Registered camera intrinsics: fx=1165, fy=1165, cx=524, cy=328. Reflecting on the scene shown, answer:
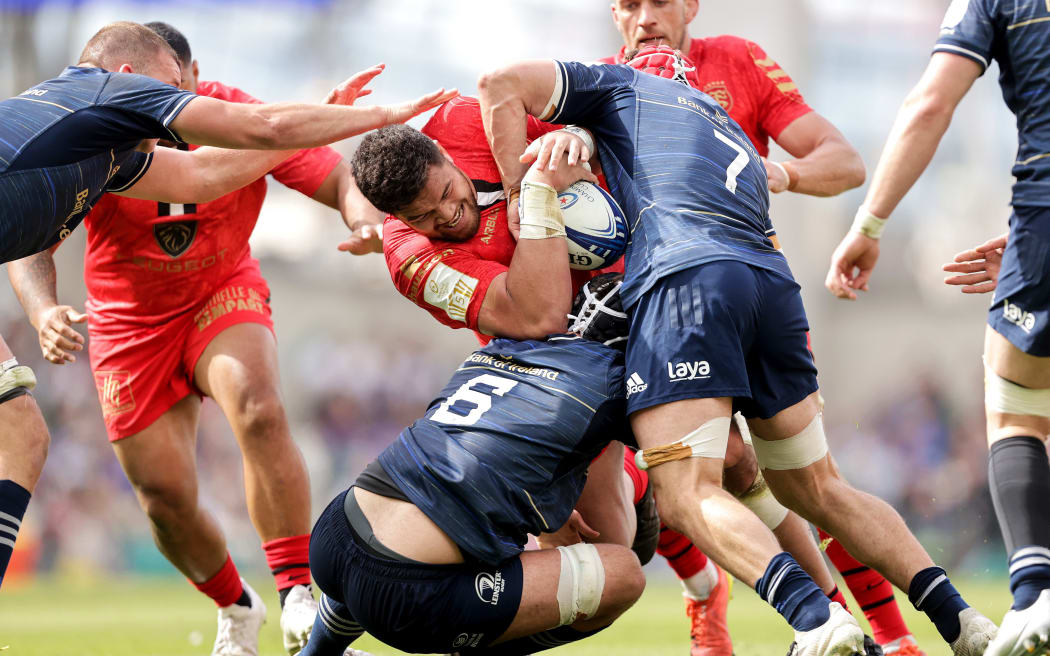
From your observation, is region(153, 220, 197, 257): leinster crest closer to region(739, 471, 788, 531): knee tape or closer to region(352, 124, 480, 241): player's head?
region(352, 124, 480, 241): player's head

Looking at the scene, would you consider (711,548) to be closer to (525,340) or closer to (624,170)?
(525,340)

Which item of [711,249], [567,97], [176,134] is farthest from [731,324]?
[176,134]

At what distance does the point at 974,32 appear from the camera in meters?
3.94

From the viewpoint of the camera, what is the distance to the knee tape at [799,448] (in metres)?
4.06

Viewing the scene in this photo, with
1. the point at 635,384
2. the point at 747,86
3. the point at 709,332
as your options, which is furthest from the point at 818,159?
the point at 635,384

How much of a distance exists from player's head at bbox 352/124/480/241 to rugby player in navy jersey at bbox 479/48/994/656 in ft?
0.65

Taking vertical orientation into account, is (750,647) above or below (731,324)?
below

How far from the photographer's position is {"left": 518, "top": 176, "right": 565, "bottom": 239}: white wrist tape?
4059 millimetres

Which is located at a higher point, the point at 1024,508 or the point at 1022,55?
the point at 1022,55

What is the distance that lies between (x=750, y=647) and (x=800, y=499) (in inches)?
107

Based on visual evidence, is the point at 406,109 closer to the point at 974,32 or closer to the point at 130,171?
the point at 130,171

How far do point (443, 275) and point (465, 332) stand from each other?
17881 mm

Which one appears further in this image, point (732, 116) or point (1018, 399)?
point (732, 116)

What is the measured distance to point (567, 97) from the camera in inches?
164
